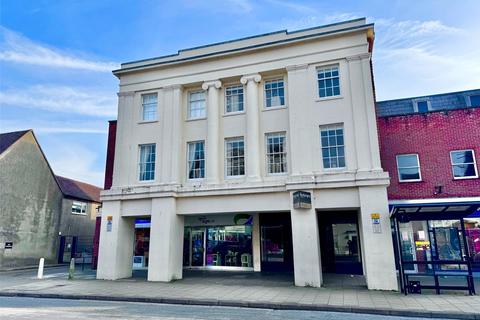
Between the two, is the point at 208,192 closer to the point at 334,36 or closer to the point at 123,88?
the point at 123,88

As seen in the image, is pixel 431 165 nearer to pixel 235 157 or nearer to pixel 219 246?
pixel 235 157

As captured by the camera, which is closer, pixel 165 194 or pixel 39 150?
pixel 165 194

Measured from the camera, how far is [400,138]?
668 inches

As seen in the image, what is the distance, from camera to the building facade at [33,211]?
73.2 ft

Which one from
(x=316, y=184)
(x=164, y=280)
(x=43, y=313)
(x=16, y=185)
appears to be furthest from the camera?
(x=16, y=185)

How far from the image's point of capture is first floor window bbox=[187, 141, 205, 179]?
1625 cm

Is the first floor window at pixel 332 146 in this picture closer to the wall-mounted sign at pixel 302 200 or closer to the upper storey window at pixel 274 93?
the wall-mounted sign at pixel 302 200

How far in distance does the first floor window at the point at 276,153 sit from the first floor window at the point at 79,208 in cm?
2089

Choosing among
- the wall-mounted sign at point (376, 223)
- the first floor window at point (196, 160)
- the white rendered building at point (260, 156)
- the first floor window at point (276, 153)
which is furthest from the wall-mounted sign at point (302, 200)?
the first floor window at point (196, 160)

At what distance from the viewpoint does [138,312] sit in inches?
352

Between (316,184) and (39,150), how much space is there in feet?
71.0

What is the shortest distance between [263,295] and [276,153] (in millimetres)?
6265

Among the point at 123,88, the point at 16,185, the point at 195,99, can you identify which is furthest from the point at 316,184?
the point at 16,185

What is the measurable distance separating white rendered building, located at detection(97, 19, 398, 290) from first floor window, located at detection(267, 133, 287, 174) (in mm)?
46
